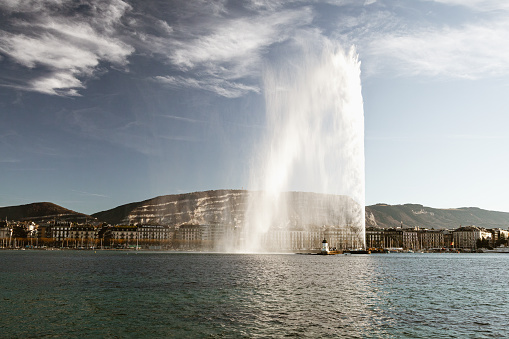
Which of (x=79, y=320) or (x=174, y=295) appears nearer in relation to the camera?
(x=79, y=320)

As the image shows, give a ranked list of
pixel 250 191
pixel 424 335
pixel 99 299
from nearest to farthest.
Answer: pixel 424 335 → pixel 99 299 → pixel 250 191

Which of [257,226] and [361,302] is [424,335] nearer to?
[361,302]

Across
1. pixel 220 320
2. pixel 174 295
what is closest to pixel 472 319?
pixel 220 320

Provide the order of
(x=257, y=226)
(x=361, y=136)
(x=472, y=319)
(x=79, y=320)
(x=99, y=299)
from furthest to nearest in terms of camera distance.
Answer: (x=257, y=226), (x=361, y=136), (x=99, y=299), (x=472, y=319), (x=79, y=320)

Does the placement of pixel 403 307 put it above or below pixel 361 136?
below

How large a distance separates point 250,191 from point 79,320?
11123cm

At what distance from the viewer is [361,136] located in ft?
341

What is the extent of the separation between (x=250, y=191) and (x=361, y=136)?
45785 millimetres

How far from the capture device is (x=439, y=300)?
37281 mm

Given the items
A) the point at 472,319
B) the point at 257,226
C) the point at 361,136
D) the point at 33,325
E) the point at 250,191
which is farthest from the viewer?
the point at 257,226

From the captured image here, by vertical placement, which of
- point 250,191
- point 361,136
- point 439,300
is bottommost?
point 439,300

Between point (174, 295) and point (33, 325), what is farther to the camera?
point (174, 295)

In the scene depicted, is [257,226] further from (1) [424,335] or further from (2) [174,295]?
(1) [424,335]

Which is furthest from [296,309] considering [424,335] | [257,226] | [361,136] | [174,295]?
[257,226]
